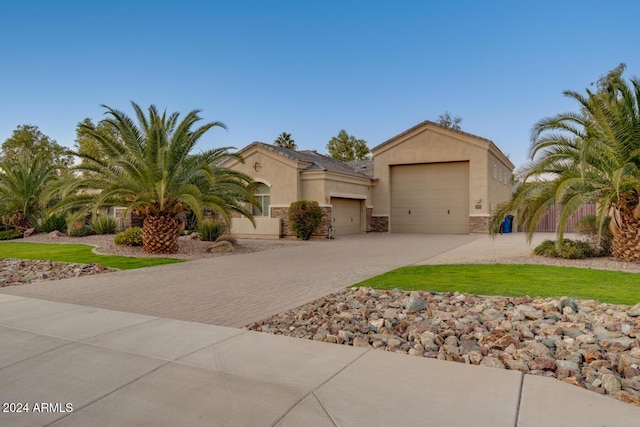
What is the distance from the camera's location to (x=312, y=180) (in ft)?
76.6

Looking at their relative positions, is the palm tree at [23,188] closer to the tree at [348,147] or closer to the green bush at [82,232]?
the green bush at [82,232]

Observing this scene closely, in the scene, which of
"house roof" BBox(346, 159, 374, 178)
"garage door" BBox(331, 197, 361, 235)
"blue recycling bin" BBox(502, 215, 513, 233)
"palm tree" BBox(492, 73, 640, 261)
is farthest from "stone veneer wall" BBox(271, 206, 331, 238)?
"blue recycling bin" BBox(502, 215, 513, 233)

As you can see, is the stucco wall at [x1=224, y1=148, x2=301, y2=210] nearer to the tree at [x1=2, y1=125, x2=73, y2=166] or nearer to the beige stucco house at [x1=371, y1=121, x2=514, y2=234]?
the beige stucco house at [x1=371, y1=121, x2=514, y2=234]

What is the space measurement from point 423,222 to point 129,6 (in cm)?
2042

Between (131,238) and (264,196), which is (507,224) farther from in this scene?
(131,238)

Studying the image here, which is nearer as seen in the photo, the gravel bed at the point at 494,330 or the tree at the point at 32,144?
the gravel bed at the point at 494,330

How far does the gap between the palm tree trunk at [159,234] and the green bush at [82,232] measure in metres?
9.58

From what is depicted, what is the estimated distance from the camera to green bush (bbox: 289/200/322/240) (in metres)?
21.5

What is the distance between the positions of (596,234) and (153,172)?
585 inches

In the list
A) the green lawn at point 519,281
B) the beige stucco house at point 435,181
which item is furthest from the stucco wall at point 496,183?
the green lawn at point 519,281

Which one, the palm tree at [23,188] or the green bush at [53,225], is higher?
the palm tree at [23,188]

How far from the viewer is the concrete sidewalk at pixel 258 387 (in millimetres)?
3168

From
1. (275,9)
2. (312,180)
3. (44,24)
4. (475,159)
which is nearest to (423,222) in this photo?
(475,159)

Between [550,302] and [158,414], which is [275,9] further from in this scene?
[158,414]
